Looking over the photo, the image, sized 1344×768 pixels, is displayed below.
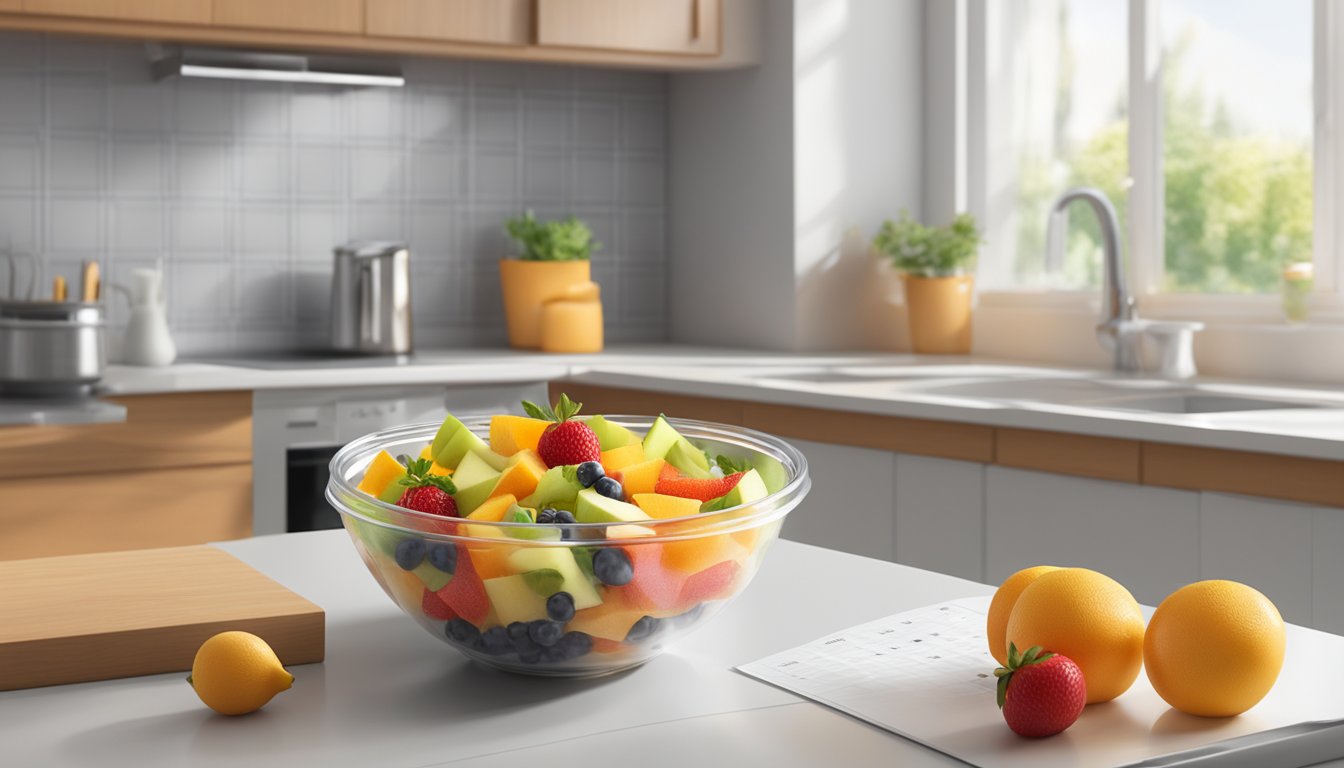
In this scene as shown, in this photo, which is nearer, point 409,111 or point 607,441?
point 607,441

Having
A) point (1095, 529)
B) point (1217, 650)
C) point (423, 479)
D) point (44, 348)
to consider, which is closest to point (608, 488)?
point (423, 479)

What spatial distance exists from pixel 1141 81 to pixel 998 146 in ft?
1.70

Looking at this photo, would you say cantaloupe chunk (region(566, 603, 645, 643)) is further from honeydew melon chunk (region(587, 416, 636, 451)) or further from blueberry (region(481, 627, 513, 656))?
honeydew melon chunk (region(587, 416, 636, 451))

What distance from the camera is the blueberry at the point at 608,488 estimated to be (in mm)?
879

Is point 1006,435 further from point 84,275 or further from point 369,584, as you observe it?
point 84,275

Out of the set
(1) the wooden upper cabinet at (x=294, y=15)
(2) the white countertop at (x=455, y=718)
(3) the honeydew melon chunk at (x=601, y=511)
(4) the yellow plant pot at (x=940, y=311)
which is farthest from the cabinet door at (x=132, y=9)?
(3) the honeydew melon chunk at (x=601, y=511)

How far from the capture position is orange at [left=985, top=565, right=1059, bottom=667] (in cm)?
90

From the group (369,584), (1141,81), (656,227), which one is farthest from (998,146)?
(369,584)

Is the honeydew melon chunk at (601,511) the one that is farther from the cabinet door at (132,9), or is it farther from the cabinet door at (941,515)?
the cabinet door at (132,9)

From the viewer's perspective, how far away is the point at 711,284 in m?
3.98

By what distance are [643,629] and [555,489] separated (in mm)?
101

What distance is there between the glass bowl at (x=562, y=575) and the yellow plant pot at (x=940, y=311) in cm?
269

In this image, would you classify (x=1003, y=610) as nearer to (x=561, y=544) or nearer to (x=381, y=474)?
(x=561, y=544)

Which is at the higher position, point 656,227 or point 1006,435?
point 656,227
